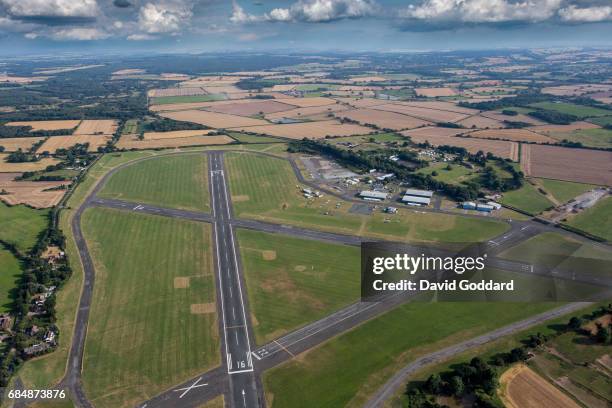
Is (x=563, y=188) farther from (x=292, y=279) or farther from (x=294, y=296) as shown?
(x=294, y=296)

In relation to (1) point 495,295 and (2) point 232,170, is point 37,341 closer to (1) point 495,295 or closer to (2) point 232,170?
(1) point 495,295

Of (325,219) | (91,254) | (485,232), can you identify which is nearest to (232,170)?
(325,219)

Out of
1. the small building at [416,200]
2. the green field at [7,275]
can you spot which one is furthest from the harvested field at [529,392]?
the green field at [7,275]

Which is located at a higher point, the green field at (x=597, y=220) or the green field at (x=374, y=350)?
the green field at (x=597, y=220)

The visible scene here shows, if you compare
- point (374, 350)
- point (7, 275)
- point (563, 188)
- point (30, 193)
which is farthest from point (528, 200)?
point (30, 193)

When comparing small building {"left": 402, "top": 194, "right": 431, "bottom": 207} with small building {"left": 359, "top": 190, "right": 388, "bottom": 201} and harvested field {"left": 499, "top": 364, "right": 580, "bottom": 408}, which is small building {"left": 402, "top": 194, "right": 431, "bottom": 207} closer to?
small building {"left": 359, "top": 190, "right": 388, "bottom": 201}

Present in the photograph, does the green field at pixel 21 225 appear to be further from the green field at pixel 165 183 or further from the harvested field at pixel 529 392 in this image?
the harvested field at pixel 529 392

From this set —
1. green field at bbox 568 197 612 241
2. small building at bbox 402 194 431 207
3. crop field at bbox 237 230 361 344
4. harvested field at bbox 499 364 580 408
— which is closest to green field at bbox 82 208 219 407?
crop field at bbox 237 230 361 344
